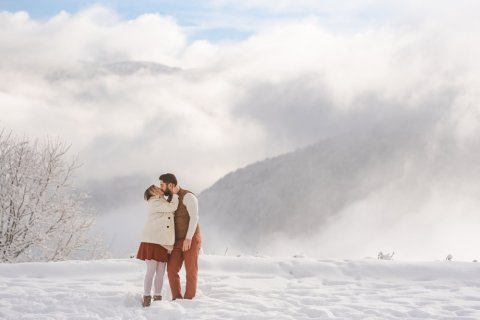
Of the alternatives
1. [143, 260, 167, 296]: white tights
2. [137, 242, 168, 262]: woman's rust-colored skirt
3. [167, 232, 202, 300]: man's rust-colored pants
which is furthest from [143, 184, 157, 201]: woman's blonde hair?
[143, 260, 167, 296]: white tights

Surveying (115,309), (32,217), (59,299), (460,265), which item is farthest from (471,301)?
(32,217)

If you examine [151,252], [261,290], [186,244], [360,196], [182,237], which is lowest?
[261,290]

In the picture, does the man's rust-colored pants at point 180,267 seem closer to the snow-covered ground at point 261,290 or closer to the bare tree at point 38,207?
the snow-covered ground at point 261,290

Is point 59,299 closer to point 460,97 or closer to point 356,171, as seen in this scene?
point 356,171

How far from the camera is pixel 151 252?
31.1 feet

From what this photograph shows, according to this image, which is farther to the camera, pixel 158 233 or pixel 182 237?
pixel 182 237

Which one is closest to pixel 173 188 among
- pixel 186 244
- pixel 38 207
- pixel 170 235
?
pixel 170 235

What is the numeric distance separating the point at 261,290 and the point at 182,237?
195 centimetres

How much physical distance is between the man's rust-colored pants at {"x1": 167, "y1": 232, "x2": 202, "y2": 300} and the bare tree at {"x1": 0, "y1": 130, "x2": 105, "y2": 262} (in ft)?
43.1

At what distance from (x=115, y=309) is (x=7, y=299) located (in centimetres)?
183

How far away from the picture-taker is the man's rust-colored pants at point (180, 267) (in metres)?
9.71

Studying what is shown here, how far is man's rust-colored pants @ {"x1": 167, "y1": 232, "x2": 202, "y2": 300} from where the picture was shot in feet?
31.9

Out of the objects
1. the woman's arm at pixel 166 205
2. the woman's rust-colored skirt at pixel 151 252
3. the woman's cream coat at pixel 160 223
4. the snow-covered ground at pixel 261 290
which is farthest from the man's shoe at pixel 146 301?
the woman's arm at pixel 166 205

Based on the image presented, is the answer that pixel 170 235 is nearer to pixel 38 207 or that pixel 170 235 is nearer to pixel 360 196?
pixel 38 207
